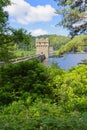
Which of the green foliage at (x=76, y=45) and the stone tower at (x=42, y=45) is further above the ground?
the green foliage at (x=76, y=45)

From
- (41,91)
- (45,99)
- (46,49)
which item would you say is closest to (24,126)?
(45,99)

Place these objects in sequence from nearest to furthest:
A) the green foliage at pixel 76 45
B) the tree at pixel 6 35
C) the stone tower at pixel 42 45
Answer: the tree at pixel 6 35, the green foliage at pixel 76 45, the stone tower at pixel 42 45

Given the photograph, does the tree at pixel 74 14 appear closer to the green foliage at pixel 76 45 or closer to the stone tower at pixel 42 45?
the green foliage at pixel 76 45

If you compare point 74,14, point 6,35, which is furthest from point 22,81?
point 74,14

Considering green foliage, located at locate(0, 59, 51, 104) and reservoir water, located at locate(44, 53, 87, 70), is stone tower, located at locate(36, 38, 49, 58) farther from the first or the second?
green foliage, located at locate(0, 59, 51, 104)

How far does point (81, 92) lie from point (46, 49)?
100463 millimetres

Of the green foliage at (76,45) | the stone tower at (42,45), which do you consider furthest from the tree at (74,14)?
the stone tower at (42,45)

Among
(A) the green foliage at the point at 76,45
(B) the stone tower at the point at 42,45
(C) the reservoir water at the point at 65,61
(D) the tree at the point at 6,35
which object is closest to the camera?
(D) the tree at the point at 6,35

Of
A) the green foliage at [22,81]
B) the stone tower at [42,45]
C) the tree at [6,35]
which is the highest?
the tree at [6,35]

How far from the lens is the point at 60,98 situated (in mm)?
9047

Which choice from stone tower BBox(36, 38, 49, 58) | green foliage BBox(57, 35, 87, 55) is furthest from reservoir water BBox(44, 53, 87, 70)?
stone tower BBox(36, 38, 49, 58)

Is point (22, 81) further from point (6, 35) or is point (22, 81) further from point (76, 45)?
point (76, 45)

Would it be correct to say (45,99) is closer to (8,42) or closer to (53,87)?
(53,87)

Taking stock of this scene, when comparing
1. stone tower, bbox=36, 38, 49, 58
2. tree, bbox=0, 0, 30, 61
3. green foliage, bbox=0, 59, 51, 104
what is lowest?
stone tower, bbox=36, 38, 49, 58
